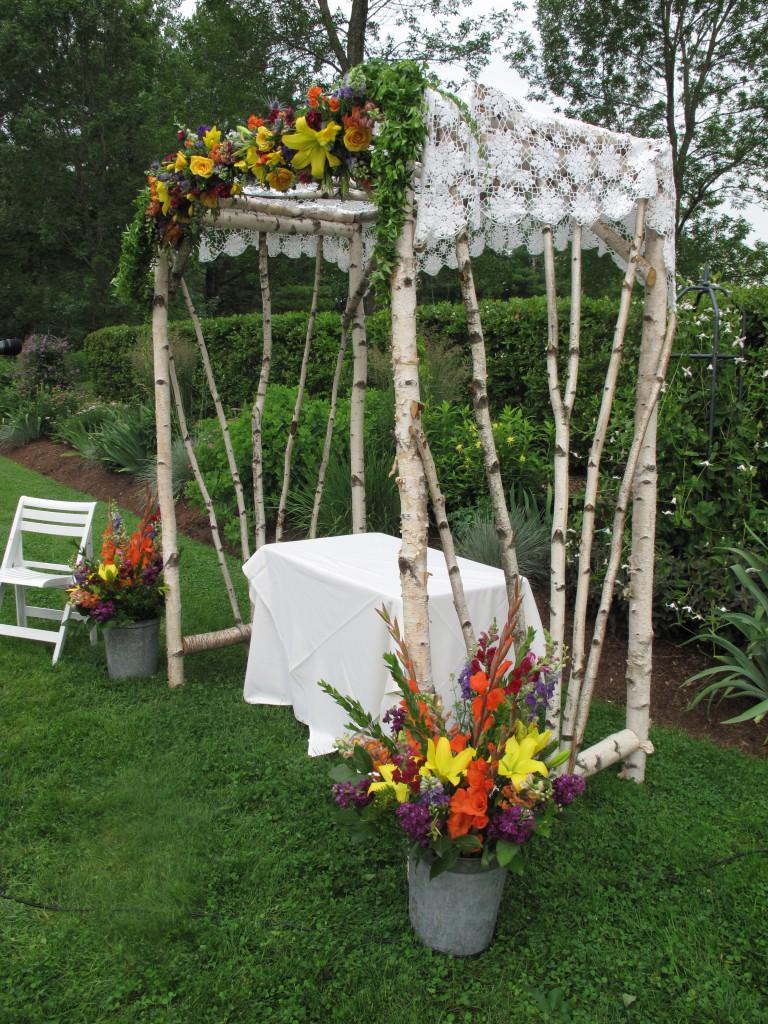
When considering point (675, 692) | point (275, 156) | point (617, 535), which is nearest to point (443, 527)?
point (617, 535)

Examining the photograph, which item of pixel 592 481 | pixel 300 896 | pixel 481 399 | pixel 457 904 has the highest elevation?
pixel 481 399

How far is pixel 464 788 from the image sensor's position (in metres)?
2.08

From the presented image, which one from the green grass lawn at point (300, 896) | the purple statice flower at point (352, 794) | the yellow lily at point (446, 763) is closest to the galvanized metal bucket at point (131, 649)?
the green grass lawn at point (300, 896)

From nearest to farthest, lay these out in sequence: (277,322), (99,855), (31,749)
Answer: (99,855) < (31,749) < (277,322)

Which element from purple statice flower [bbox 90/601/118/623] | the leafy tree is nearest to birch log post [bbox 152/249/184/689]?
purple statice flower [bbox 90/601/118/623]

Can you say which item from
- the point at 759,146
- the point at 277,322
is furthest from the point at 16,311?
the point at 759,146

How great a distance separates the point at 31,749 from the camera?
3359 millimetres

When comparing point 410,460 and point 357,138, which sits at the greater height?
point 357,138

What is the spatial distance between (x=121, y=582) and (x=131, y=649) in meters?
Result: 0.38

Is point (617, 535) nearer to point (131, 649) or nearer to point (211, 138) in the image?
point (211, 138)

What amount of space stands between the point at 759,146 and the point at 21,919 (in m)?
17.7

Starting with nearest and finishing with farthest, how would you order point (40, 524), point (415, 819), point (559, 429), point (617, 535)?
point (415, 819)
point (559, 429)
point (617, 535)
point (40, 524)

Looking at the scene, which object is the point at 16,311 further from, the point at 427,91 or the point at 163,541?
the point at 427,91

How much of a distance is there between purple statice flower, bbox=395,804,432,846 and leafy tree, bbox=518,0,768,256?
16194mm
